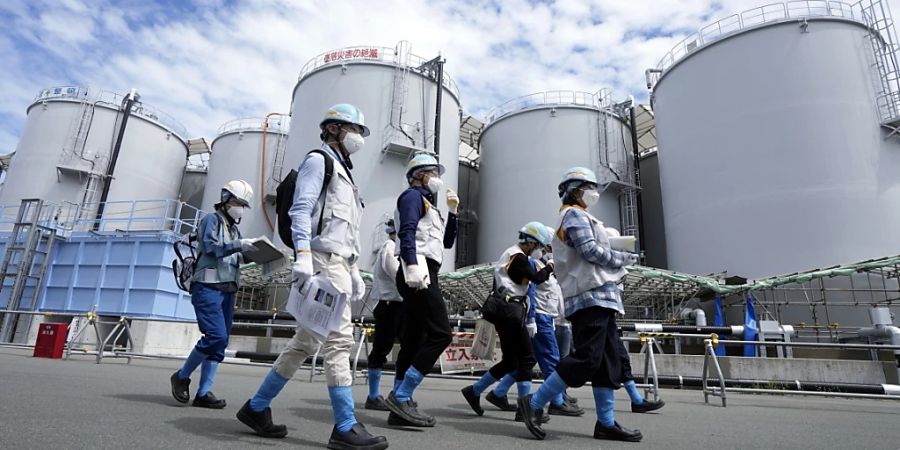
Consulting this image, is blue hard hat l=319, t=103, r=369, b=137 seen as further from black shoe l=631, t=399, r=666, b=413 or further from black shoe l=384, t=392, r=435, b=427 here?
black shoe l=631, t=399, r=666, b=413

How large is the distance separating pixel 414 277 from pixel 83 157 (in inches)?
1134

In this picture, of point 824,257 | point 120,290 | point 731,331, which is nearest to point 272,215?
point 120,290

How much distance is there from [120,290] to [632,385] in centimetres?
1373

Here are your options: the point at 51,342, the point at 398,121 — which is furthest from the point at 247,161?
the point at 51,342

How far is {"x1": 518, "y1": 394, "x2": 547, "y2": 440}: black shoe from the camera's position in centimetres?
318

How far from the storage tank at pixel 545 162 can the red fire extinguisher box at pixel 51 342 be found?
17852 mm

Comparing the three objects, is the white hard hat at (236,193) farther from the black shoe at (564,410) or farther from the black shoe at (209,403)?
the black shoe at (564,410)

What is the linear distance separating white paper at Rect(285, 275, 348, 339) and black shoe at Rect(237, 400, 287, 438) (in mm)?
559

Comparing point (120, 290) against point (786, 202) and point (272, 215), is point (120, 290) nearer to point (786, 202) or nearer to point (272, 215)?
point (272, 215)

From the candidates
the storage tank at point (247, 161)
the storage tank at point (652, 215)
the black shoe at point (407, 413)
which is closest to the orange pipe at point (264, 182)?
the storage tank at point (247, 161)

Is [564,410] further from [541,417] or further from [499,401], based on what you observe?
[541,417]

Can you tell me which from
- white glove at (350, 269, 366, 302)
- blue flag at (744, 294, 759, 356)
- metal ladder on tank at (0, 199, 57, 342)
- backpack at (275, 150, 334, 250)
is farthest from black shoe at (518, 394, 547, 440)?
metal ladder on tank at (0, 199, 57, 342)

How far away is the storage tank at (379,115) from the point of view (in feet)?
70.5

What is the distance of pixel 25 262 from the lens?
45.4 ft
